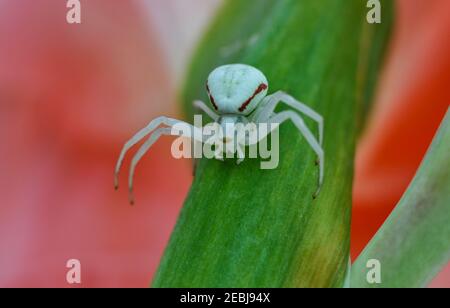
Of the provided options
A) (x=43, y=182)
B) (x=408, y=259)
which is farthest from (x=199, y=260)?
(x=43, y=182)

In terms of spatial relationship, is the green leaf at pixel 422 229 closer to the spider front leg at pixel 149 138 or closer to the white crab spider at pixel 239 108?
the white crab spider at pixel 239 108

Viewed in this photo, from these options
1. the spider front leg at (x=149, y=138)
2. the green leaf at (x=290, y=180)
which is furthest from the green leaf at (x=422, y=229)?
the spider front leg at (x=149, y=138)

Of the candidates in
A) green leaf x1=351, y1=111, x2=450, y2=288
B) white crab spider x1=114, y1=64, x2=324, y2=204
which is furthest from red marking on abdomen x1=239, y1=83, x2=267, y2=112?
green leaf x1=351, y1=111, x2=450, y2=288

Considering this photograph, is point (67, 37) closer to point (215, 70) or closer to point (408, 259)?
point (215, 70)

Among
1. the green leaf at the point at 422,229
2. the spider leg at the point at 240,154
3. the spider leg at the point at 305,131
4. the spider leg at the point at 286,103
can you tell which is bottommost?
the green leaf at the point at 422,229

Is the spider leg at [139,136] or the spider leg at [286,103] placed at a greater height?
the spider leg at [286,103]

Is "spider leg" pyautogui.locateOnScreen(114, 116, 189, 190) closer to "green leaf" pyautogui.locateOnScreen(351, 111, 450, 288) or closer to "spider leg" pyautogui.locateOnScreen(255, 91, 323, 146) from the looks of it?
"spider leg" pyautogui.locateOnScreen(255, 91, 323, 146)
